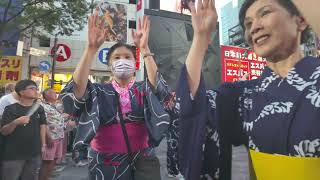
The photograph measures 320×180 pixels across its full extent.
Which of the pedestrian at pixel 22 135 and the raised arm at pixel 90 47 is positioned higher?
the raised arm at pixel 90 47

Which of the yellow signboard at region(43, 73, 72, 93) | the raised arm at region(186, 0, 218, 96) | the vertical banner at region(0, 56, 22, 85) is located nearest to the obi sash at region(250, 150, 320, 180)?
the raised arm at region(186, 0, 218, 96)

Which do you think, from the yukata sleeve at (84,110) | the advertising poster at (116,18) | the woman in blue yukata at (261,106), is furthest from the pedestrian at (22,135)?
the advertising poster at (116,18)

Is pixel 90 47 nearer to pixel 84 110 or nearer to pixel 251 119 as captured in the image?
pixel 84 110

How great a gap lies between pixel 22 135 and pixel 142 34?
8.19 feet

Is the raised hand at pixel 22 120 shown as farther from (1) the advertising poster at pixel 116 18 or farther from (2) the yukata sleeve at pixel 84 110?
(1) the advertising poster at pixel 116 18

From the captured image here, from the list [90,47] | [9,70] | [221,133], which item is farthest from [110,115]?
[9,70]

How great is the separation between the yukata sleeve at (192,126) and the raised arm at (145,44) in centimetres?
147

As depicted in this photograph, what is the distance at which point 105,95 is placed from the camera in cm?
314

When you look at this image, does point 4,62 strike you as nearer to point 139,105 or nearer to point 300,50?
point 139,105

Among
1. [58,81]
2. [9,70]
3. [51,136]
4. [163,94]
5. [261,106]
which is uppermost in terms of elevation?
[58,81]

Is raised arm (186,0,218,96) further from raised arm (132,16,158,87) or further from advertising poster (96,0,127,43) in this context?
advertising poster (96,0,127,43)

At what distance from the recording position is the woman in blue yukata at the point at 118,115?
2947 mm

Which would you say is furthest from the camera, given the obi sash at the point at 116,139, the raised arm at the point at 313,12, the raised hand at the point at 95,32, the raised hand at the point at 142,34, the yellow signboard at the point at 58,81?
the yellow signboard at the point at 58,81

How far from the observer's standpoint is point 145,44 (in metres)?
3.19
